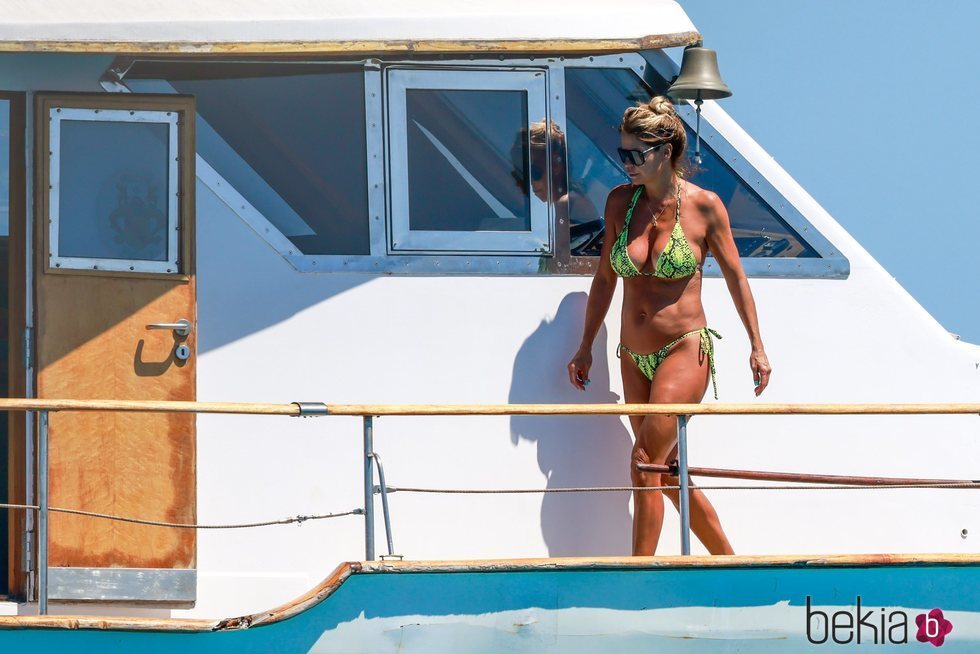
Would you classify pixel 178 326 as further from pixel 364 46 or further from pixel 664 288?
pixel 664 288

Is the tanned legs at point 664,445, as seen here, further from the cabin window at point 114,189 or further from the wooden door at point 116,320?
the cabin window at point 114,189

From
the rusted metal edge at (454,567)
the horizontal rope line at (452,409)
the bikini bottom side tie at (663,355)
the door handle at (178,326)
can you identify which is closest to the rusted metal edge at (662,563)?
the rusted metal edge at (454,567)

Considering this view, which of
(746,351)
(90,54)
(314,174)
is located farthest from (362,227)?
(746,351)

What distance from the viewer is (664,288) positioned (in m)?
5.02

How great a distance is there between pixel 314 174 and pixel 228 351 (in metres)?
0.70

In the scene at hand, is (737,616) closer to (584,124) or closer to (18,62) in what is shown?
(584,124)

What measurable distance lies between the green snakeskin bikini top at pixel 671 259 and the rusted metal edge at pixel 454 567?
1.00 m

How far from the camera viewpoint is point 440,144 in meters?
5.33

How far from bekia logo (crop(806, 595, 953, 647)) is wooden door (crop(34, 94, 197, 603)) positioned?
2.13 metres

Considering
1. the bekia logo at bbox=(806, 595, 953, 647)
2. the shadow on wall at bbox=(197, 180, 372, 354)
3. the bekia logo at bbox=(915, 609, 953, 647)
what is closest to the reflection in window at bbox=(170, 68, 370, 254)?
the shadow on wall at bbox=(197, 180, 372, 354)

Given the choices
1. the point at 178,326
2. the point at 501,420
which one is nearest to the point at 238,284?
the point at 178,326

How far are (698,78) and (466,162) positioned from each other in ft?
2.87

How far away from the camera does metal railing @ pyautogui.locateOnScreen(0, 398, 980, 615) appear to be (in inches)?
168

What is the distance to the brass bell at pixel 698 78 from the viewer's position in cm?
519
